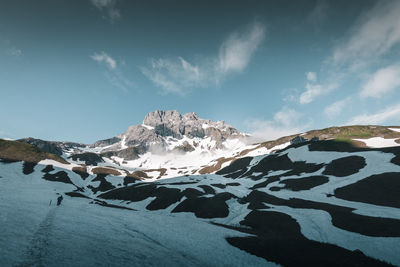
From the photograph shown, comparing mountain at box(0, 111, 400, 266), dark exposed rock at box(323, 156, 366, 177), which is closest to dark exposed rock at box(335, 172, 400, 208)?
mountain at box(0, 111, 400, 266)

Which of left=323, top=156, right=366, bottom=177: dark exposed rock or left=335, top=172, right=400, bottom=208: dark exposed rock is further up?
left=323, top=156, right=366, bottom=177: dark exposed rock

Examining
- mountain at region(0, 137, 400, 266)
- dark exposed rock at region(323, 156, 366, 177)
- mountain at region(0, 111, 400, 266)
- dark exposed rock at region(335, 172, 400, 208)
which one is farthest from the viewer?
dark exposed rock at region(323, 156, 366, 177)

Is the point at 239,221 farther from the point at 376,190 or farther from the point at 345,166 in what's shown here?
the point at 345,166

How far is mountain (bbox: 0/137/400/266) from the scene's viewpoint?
18.1 metres

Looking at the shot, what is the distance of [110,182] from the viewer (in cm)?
13525

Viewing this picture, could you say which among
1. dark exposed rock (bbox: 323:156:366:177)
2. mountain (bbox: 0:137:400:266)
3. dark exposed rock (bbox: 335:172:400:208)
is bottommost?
mountain (bbox: 0:137:400:266)

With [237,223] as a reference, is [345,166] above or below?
above

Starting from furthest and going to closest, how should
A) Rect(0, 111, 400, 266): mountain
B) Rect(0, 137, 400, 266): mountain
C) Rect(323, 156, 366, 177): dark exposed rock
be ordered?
1. Rect(323, 156, 366, 177): dark exposed rock
2. Rect(0, 111, 400, 266): mountain
3. Rect(0, 137, 400, 266): mountain

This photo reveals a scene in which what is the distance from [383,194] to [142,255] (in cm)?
6671

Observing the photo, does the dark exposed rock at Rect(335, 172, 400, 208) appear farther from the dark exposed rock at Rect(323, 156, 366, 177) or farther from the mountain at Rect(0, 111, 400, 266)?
the dark exposed rock at Rect(323, 156, 366, 177)

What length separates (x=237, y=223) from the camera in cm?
4475

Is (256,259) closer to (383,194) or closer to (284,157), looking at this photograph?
(383,194)

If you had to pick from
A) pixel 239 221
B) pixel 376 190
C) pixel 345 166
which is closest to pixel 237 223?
pixel 239 221

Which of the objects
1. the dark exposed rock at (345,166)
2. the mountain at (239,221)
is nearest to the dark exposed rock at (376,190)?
the mountain at (239,221)
